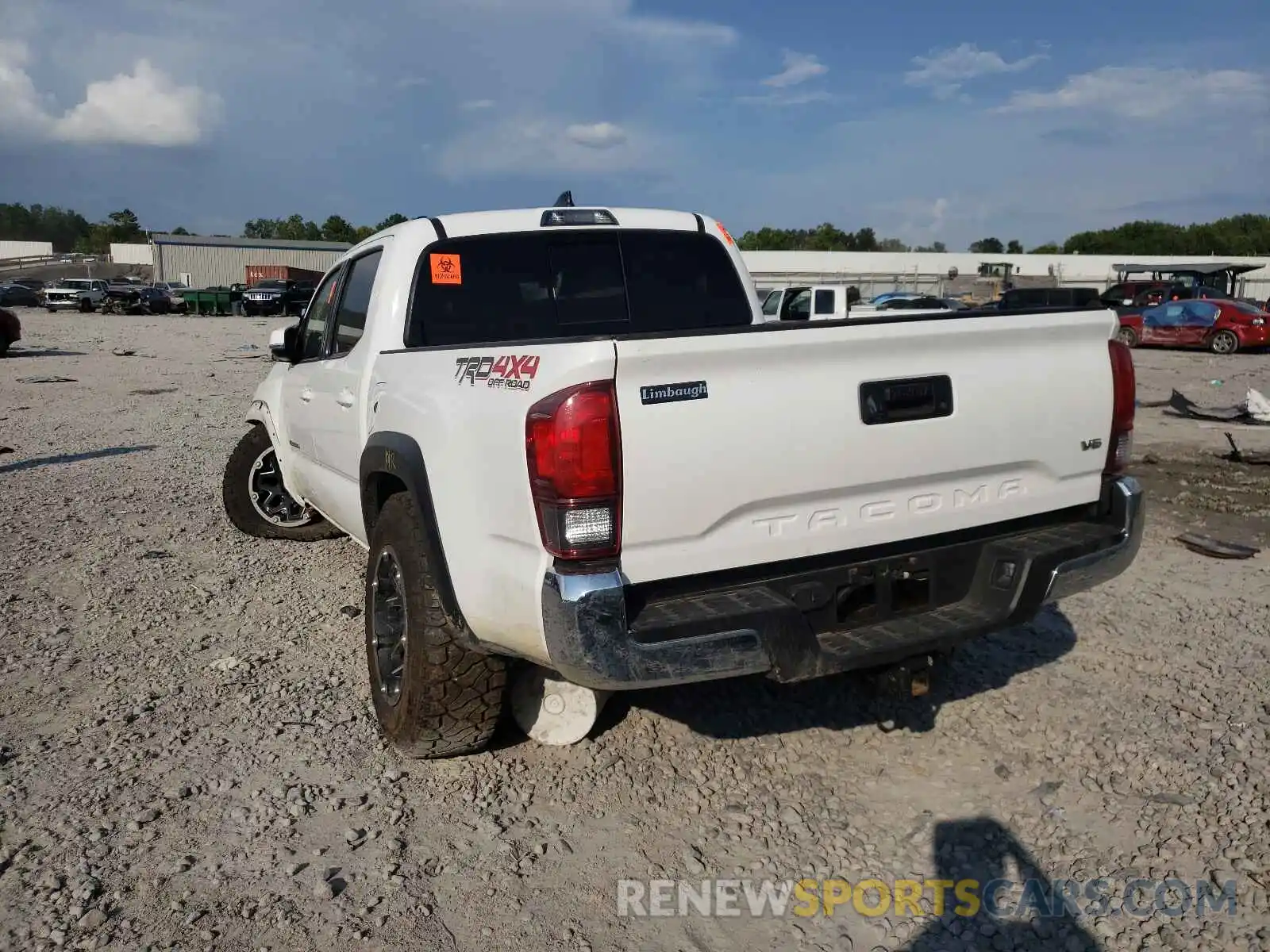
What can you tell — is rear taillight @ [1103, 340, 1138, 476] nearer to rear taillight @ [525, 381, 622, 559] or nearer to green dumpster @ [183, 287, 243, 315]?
rear taillight @ [525, 381, 622, 559]

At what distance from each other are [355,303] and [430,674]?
212 centimetres

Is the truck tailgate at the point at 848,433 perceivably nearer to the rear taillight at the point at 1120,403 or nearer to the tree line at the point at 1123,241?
the rear taillight at the point at 1120,403

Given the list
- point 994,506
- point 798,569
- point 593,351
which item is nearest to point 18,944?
point 593,351

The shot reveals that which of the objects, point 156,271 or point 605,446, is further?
point 156,271

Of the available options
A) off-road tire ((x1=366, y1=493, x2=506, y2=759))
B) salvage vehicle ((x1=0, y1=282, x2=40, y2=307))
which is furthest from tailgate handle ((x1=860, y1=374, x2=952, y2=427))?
salvage vehicle ((x1=0, y1=282, x2=40, y2=307))

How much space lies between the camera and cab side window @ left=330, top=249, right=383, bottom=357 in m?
4.42

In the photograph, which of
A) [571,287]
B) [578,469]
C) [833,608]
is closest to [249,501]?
[571,287]

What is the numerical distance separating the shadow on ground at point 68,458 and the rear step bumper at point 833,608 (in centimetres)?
820

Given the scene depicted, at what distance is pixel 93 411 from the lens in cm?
1276

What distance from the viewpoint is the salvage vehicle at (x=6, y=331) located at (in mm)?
20750

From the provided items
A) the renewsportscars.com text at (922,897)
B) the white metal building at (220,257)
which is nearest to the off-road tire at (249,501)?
the renewsportscars.com text at (922,897)

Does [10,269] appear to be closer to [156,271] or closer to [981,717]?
[156,271]

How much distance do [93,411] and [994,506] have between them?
12.7m

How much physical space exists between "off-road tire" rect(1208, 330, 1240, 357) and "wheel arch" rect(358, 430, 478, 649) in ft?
80.1
